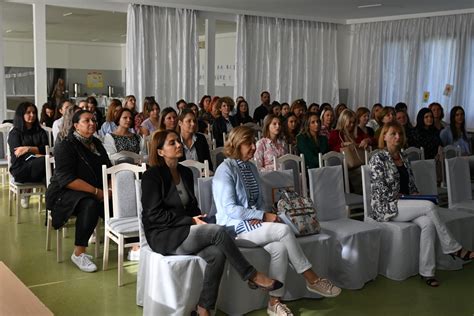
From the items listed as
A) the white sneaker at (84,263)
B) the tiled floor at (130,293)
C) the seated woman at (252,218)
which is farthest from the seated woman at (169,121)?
the seated woman at (252,218)

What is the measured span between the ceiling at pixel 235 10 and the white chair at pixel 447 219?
4465 mm

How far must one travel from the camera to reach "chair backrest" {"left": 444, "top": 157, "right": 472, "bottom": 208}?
17.8 feet

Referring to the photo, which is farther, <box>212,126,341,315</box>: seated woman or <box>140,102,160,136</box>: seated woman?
<box>140,102,160,136</box>: seated woman

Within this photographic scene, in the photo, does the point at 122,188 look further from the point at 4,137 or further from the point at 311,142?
the point at 4,137

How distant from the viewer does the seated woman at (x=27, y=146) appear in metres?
6.00

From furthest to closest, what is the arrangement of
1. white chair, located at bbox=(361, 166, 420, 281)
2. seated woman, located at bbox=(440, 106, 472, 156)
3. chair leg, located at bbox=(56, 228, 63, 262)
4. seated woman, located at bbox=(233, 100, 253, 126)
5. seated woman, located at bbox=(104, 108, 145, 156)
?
seated woman, located at bbox=(233, 100, 253, 126)
seated woman, located at bbox=(440, 106, 472, 156)
seated woman, located at bbox=(104, 108, 145, 156)
chair leg, located at bbox=(56, 228, 63, 262)
white chair, located at bbox=(361, 166, 420, 281)

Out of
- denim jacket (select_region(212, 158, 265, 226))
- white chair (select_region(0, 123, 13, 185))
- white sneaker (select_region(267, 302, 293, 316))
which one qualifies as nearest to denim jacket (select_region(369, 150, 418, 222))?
denim jacket (select_region(212, 158, 265, 226))

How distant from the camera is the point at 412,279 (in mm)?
4629

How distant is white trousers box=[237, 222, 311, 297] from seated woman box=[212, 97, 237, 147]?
14.7ft

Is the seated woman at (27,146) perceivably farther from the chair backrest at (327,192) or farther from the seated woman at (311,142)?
the chair backrest at (327,192)

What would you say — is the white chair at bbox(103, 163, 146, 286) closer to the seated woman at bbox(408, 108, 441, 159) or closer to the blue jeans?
the blue jeans

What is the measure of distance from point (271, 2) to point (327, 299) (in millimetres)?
6309

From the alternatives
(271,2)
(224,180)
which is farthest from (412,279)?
(271,2)

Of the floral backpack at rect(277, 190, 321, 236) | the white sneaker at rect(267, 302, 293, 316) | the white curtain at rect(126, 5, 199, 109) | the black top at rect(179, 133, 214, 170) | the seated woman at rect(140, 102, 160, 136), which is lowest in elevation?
the white sneaker at rect(267, 302, 293, 316)
